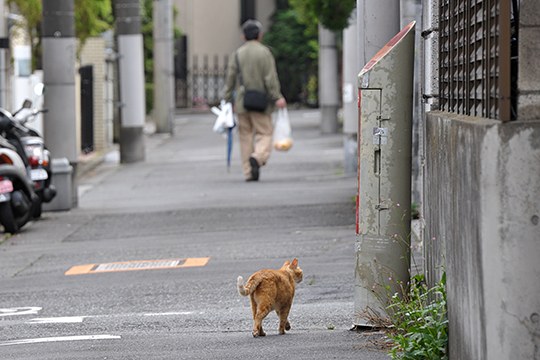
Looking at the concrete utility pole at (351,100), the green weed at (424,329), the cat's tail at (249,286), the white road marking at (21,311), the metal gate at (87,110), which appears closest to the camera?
the green weed at (424,329)

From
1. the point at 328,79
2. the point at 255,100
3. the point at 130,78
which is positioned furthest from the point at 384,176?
the point at 328,79

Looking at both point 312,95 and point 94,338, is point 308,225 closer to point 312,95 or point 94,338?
point 94,338

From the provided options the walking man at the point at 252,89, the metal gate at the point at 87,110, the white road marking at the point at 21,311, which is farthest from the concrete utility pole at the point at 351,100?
the white road marking at the point at 21,311

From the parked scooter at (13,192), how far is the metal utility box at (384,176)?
24.1 feet

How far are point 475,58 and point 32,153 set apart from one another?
1053cm

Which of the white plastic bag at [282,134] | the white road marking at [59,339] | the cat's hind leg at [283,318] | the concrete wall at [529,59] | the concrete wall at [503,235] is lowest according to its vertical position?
the white road marking at [59,339]

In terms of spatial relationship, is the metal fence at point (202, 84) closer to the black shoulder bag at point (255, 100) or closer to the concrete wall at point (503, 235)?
the black shoulder bag at point (255, 100)

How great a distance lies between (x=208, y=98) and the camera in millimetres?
52344

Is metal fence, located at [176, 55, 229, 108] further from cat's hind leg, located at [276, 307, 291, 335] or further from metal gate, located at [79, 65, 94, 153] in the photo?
cat's hind leg, located at [276, 307, 291, 335]

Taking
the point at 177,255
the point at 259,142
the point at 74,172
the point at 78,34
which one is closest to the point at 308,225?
the point at 177,255

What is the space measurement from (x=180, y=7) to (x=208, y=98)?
3890 millimetres

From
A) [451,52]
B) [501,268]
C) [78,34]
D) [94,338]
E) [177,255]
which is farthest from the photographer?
[78,34]

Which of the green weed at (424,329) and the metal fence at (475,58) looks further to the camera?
the green weed at (424,329)

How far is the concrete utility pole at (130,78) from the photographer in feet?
81.3
